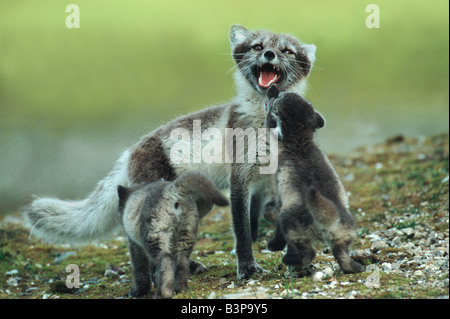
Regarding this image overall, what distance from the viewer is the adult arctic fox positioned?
7203 mm

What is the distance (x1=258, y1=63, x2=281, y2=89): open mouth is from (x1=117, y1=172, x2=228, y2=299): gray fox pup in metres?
2.07

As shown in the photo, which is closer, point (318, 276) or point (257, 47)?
point (318, 276)

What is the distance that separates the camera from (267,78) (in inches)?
287

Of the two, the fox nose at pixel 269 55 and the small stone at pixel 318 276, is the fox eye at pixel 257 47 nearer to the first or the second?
the fox nose at pixel 269 55

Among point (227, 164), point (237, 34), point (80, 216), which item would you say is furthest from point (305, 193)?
point (80, 216)

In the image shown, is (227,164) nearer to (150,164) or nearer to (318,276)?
(150,164)

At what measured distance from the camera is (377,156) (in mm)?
13906

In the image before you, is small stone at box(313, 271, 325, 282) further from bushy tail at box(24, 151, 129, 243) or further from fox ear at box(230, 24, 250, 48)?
fox ear at box(230, 24, 250, 48)

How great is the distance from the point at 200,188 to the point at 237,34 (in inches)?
121

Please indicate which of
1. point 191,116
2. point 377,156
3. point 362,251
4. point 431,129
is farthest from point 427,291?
point 431,129

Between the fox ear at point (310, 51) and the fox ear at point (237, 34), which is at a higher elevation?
the fox ear at point (237, 34)

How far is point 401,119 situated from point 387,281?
11.7 meters

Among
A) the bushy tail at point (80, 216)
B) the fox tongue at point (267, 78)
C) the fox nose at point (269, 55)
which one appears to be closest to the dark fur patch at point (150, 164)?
the bushy tail at point (80, 216)

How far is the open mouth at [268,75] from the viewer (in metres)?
7.27
